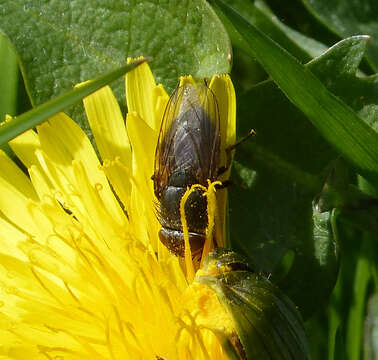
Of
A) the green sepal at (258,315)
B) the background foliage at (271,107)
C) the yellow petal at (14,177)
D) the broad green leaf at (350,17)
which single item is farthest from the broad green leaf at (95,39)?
the green sepal at (258,315)

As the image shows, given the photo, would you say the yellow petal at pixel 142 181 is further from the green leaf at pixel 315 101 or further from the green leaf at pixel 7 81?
the green leaf at pixel 7 81

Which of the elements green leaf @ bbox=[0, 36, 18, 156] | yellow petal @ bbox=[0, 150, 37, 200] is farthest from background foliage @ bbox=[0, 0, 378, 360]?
green leaf @ bbox=[0, 36, 18, 156]

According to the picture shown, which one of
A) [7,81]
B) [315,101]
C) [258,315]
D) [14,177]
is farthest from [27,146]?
[258,315]

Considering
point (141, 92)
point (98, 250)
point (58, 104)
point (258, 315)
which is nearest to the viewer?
point (258, 315)

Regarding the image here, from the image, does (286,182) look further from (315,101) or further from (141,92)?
(141,92)

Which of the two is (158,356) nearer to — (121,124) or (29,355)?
(29,355)

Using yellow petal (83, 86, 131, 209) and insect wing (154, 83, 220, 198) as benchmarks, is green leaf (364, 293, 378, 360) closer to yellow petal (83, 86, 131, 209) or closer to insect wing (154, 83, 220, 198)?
insect wing (154, 83, 220, 198)

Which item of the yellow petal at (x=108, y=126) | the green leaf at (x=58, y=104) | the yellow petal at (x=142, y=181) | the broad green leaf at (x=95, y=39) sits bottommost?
the yellow petal at (x=142, y=181)
